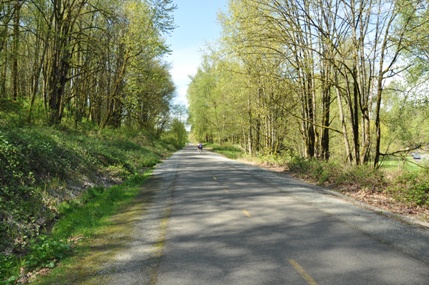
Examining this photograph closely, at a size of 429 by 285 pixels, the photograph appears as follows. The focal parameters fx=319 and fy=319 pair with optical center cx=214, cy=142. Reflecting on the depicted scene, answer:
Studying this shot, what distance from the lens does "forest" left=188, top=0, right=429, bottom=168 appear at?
1399 cm

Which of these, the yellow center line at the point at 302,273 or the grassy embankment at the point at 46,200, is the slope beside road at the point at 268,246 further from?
the grassy embankment at the point at 46,200

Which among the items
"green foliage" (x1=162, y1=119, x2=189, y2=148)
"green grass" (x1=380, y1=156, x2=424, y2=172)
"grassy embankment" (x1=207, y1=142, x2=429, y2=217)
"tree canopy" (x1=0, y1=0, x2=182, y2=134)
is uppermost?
"tree canopy" (x1=0, y1=0, x2=182, y2=134)

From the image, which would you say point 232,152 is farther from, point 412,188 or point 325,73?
point 412,188

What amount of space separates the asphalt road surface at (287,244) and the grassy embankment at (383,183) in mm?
1701

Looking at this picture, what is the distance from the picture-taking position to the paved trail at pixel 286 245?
4.52 metres

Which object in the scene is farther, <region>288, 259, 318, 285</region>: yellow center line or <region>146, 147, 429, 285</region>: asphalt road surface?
<region>146, 147, 429, 285</region>: asphalt road surface

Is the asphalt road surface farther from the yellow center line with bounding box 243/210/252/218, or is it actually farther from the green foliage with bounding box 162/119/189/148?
the green foliage with bounding box 162/119/189/148

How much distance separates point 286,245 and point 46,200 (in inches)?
244

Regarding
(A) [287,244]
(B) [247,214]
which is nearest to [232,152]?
(B) [247,214]

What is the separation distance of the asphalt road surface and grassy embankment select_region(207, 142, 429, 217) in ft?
5.58

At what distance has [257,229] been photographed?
6766 mm

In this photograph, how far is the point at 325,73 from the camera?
18.5 meters

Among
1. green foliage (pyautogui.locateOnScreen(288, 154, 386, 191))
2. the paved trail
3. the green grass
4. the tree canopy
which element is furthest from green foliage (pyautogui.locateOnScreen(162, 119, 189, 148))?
the paved trail

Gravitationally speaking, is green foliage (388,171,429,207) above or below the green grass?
below
